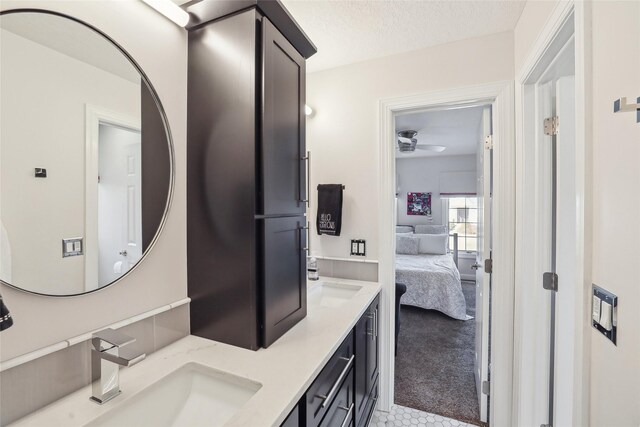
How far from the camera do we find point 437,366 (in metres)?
2.60

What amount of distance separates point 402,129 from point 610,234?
348cm

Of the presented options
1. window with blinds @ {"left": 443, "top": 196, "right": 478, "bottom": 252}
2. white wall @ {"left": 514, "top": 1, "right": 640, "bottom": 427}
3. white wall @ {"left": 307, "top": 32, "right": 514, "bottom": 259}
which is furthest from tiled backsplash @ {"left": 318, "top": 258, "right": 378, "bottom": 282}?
window with blinds @ {"left": 443, "top": 196, "right": 478, "bottom": 252}

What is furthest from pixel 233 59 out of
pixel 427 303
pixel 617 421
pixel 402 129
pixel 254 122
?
pixel 427 303

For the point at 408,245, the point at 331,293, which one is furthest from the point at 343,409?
the point at 408,245

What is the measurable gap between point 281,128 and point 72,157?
71cm

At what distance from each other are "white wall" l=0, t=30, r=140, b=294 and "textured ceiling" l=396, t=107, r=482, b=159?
267cm

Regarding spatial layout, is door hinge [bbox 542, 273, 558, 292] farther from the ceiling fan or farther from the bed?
the ceiling fan

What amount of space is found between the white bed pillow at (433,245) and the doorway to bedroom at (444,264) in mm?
17

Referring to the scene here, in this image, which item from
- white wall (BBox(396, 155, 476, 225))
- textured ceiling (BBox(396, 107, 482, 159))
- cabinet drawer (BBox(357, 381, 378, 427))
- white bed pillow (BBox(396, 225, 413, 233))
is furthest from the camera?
white bed pillow (BBox(396, 225, 413, 233))

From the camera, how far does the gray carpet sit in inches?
82.7

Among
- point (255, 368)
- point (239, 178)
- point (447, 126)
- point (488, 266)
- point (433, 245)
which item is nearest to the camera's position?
point (255, 368)

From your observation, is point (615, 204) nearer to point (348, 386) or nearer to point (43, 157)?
point (348, 386)

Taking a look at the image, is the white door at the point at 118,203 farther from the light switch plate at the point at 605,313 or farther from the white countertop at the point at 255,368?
the light switch plate at the point at 605,313

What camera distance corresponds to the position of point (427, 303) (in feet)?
12.4
